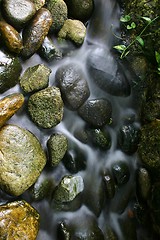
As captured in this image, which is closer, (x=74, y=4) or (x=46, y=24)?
(x=46, y=24)

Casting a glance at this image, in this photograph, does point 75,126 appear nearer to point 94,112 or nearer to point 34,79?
point 94,112

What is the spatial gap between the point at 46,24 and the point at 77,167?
153 cm

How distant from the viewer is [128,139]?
13.2 ft

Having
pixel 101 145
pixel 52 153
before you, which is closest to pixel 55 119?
pixel 52 153

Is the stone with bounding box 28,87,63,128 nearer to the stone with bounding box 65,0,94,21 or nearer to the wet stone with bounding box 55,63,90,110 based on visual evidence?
the wet stone with bounding box 55,63,90,110

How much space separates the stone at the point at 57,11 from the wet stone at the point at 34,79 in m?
0.52

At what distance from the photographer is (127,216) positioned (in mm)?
3941

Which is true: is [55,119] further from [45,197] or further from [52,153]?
[45,197]

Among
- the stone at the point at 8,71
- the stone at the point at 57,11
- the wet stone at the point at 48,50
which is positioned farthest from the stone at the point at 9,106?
the stone at the point at 57,11

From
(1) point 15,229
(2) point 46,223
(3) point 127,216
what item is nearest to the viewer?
(1) point 15,229

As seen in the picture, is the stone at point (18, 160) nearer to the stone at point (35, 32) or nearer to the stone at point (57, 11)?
the stone at point (35, 32)

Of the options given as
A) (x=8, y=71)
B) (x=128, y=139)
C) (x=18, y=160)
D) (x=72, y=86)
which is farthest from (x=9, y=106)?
(x=128, y=139)

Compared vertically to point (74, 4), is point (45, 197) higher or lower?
lower

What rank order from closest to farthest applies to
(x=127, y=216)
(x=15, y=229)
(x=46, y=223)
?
1. (x=15, y=229)
2. (x=46, y=223)
3. (x=127, y=216)
